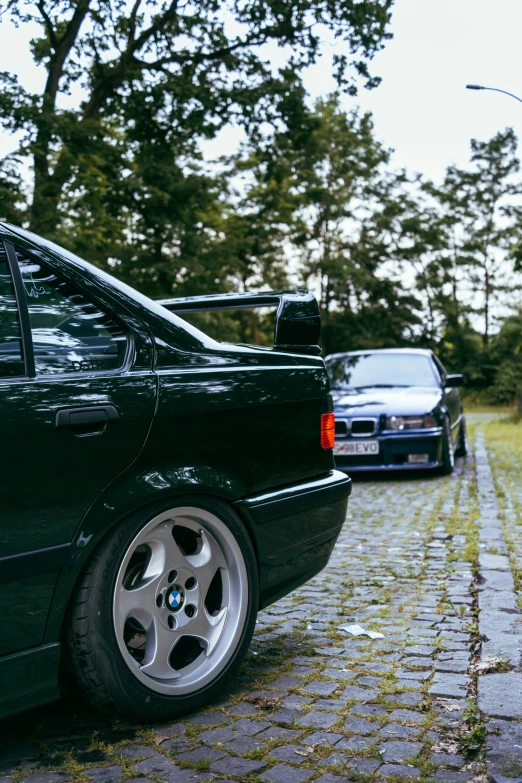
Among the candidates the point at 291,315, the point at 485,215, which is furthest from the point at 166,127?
the point at 485,215

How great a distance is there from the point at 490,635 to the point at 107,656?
199cm

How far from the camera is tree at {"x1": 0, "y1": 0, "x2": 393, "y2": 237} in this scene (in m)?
19.4

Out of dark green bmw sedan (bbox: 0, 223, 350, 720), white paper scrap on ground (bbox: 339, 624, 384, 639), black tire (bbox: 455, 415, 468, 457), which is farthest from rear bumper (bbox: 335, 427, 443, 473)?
dark green bmw sedan (bbox: 0, 223, 350, 720)

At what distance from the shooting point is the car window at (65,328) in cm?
294

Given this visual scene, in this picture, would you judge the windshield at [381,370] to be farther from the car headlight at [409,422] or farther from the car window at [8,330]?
the car window at [8,330]

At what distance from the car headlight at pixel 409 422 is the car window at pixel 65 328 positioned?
773 centimetres

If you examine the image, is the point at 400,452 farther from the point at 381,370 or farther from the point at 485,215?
the point at 485,215

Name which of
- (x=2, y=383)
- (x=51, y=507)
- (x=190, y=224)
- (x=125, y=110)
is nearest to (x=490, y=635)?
(x=51, y=507)

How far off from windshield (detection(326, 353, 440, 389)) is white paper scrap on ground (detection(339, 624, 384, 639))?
7443 mm

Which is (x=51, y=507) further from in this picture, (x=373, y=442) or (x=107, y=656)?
(x=373, y=442)

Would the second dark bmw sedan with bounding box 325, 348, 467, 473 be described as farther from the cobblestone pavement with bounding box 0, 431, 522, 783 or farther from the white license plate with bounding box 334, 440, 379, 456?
the cobblestone pavement with bounding box 0, 431, 522, 783

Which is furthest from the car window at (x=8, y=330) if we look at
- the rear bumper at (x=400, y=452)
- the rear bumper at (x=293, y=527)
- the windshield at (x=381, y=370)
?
the windshield at (x=381, y=370)

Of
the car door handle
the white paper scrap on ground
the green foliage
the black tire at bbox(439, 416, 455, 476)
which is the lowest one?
the white paper scrap on ground

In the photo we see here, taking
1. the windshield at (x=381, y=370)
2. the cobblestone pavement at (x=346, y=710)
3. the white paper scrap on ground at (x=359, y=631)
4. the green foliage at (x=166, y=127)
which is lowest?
the white paper scrap on ground at (x=359, y=631)
